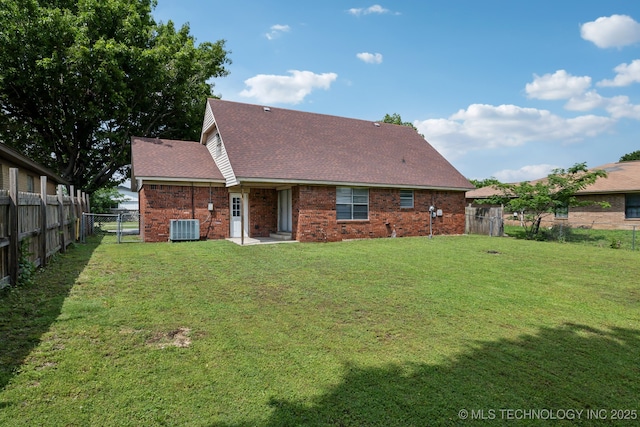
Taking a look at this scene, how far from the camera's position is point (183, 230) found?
13984 millimetres

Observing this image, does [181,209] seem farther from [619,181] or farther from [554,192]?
[619,181]

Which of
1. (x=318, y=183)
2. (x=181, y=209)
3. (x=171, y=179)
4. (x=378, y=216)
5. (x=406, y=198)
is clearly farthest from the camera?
(x=406, y=198)

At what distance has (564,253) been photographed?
11.5 m

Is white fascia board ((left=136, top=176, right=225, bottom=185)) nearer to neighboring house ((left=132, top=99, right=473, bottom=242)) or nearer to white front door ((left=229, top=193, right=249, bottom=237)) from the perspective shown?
neighboring house ((left=132, top=99, right=473, bottom=242))

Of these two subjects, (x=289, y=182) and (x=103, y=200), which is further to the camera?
(x=103, y=200)

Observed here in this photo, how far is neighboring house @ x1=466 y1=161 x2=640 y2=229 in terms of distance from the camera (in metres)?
18.3

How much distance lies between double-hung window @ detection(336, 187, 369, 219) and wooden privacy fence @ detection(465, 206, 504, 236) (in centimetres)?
675

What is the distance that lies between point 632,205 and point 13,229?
2458 centimetres

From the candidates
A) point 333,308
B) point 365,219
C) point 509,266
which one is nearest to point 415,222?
point 365,219

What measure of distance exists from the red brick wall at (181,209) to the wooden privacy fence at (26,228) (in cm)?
399

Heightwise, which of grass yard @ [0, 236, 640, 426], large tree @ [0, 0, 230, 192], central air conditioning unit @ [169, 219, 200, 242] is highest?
large tree @ [0, 0, 230, 192]

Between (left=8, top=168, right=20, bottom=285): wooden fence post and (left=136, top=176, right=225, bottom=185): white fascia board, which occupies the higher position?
(left=136, top=176, right=225, bottom=185): white fascia board

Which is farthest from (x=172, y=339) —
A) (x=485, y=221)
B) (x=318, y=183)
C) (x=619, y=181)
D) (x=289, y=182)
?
(x=619, y=181)

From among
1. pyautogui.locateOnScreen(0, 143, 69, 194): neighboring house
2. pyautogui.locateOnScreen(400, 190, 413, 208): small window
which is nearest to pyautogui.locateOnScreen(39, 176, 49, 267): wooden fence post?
pyautogui.locateOnScreen(0, 143, 69, 194): neighboring house
